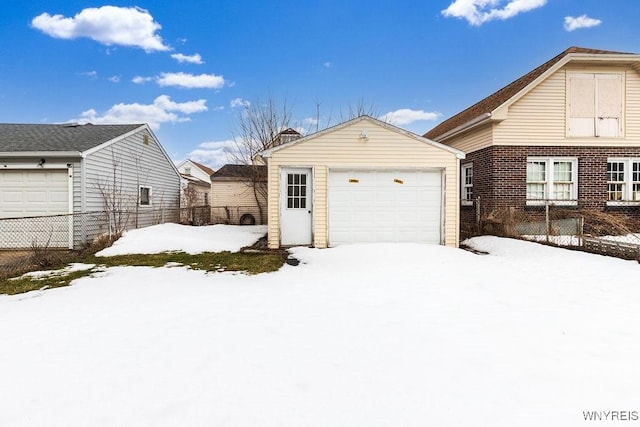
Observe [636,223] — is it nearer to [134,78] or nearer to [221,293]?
[221,293]

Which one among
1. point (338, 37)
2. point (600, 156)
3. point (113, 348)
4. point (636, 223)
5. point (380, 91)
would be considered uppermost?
point (338, 37)

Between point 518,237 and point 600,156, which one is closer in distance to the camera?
point 518,237

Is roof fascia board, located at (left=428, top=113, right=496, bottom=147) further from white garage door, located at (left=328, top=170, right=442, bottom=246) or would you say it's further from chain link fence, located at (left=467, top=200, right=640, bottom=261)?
white garage door, located at (left=328, top=170, right=442, bottom=246)

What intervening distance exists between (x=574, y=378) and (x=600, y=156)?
13.1 meters

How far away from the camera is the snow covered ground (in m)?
2.44

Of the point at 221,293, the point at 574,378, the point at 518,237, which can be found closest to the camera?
the point at 574,378

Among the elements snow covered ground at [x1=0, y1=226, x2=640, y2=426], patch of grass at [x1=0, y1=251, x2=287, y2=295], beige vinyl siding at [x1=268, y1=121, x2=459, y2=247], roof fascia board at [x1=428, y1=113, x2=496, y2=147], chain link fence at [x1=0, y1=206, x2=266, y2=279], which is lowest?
snow covered ground at [x1=0, y1=226, x2=640, y2=426]

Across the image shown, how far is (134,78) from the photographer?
19.5 m

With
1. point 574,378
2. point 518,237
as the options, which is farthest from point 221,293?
point 518,237

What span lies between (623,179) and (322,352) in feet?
49.6

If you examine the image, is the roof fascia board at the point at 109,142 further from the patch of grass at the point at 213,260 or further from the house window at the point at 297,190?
the house window at the point at 297,190

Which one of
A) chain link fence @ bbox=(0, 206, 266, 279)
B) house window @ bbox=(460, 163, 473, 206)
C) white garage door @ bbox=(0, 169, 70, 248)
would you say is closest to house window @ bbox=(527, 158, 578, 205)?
house window @ bbox=(460, 163, 473, 206)

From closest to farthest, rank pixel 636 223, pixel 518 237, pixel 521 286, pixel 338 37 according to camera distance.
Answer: pixel 521 286 < pixel 518 237 < pixel 636 223 < pixel 338 37

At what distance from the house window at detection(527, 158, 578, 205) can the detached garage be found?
469 centimetres
